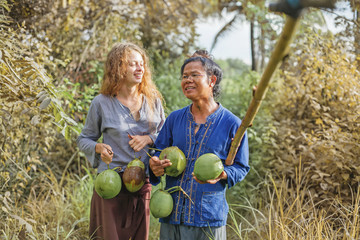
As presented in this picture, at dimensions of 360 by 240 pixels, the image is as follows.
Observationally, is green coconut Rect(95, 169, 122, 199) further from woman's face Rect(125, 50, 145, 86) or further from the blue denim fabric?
woman's face Rect(125, 50, 145, 86)

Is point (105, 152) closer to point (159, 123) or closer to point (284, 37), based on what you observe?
point (159, 123)

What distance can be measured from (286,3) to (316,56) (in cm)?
356

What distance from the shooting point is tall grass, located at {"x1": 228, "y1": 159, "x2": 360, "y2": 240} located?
2.78 meters

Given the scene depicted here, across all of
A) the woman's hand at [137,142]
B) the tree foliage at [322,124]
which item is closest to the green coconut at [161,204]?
the woman's hand at [137,142]

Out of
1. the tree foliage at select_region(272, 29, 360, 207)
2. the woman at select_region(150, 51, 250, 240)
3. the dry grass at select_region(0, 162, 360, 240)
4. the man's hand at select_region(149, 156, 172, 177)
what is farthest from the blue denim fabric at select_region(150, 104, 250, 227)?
the tree foliage at select_region(272, 29, 360, 207)

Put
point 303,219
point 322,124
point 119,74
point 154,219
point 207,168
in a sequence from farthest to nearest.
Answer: point 154,219, point 322,124, point 303,219, point 119,74, point 207,168

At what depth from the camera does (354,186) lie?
341 cm

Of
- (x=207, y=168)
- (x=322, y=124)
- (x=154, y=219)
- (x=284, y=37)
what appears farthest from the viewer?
(x=154, y=219)

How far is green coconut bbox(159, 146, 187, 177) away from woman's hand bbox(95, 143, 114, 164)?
43cm

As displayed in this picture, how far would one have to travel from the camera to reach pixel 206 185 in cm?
221

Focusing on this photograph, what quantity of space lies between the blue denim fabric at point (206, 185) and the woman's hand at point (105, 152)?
42 centimetres

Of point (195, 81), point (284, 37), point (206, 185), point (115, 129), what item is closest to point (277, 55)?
point (284, 37)

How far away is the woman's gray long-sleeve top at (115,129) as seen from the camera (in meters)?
2.57

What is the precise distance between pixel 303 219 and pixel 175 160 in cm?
137
